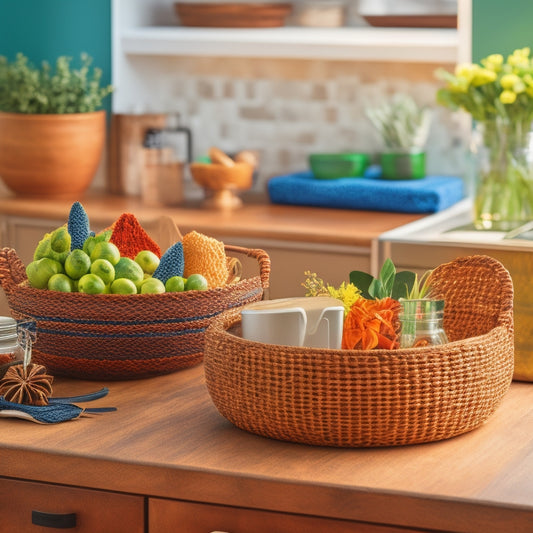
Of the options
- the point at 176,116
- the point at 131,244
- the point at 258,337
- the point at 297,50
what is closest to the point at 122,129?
the point at 176,116

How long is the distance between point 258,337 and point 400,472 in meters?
0.25

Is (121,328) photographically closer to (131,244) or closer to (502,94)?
(131,244)

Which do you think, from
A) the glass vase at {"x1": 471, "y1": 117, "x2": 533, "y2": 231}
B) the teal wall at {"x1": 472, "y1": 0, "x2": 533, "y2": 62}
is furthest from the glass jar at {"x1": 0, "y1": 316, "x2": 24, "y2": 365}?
the teal wall at {"x1": 472, "y1": 0, "x2": 533, "y2": 62}

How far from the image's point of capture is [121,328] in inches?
60.1

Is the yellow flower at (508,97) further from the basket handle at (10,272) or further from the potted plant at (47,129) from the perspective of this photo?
the potted plant at (47,129)

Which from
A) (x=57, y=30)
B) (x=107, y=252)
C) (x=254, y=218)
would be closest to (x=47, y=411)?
(x=107, y=252)

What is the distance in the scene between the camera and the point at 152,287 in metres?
1.54

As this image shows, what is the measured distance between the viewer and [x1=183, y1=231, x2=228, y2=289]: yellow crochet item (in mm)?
1656

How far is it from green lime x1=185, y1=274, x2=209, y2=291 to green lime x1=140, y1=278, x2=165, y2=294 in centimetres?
5

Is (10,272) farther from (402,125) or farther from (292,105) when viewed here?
(292,105)

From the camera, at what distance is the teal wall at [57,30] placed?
3732 millimetres

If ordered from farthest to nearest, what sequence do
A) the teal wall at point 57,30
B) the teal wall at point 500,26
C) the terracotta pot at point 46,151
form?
the teal wall at point 57,30 < the terracotta pot at point 46,151 < the teal wall at point 500,26

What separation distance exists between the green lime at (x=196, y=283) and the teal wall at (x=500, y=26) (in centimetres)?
176

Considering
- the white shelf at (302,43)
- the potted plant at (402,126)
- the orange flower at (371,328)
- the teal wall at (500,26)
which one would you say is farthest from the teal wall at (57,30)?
the orange flower at (371,328)
